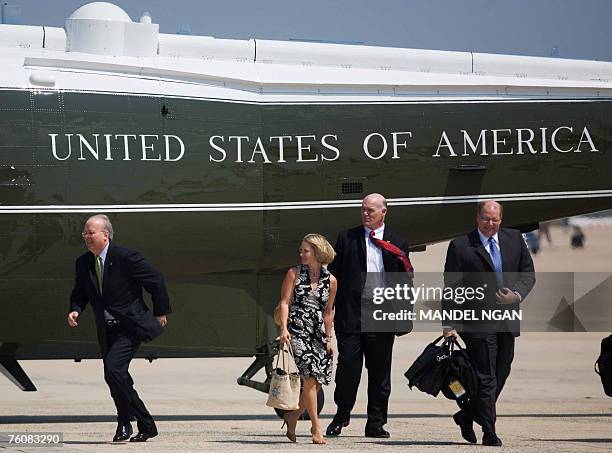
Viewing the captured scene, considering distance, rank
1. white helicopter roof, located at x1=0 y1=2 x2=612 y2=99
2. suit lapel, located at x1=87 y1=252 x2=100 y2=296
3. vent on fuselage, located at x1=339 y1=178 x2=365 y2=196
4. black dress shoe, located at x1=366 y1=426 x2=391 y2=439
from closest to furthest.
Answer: suit lapel, located at x1=87 y1=252 x2=100 y2=296 → black dress shoe, located at x1=366 y1=426 x2=391 y2=439 → white helicopter roof, located at x1=0 y1=2 x2=612 y2=99 → vent on fuselage, located at x1=339 y1=178 x2=365 y2=196

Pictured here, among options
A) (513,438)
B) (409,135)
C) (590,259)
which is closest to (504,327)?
(513,438)

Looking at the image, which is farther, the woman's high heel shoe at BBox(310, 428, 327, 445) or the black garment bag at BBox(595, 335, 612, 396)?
the black garment bag at BBox(595, 335, 612, 396)

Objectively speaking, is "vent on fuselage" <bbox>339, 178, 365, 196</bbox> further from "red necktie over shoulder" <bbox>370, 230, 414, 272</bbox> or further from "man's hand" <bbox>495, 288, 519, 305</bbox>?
"man's hand" <bbox>495, 288, 519, 305</bbox>

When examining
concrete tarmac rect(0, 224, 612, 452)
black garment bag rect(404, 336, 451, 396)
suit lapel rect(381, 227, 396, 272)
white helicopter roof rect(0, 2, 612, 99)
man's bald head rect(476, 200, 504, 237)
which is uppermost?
white helicopter roof rect(0, 2, 612, 99)

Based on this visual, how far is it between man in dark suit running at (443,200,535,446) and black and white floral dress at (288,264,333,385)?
1.06 m

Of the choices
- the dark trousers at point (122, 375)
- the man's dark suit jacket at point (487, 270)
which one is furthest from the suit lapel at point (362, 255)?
the dark trousers at point (122, 375)

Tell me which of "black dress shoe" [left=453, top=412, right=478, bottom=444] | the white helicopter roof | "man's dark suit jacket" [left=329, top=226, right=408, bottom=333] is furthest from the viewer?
the white helicopter roof

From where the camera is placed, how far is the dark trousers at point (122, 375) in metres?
11.8

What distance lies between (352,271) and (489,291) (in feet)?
4.14

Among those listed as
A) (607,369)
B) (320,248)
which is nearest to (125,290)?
(320,248)

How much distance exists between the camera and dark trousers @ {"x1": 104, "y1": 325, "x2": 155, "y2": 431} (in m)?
11.8

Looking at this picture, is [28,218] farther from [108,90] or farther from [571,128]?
[571,128]

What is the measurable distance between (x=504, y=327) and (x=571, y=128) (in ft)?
12.6

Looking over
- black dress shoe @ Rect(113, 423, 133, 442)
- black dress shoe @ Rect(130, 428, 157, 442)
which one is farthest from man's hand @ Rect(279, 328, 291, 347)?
black dress shoe @ Rect(113, 423, 133, 442)
